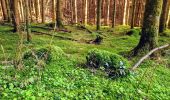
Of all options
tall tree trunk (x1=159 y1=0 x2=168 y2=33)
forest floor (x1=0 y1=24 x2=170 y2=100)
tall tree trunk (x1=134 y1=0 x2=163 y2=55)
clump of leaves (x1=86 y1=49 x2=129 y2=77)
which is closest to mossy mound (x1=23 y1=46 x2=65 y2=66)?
forest floor (x1=0 y1=24 x2=170 y2=100)

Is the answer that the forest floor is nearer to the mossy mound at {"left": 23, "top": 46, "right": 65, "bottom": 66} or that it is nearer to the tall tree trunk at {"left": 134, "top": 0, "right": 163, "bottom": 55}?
the mossy mound at {"left": 23, "top": 46, "right": 65, "bottom": 66}

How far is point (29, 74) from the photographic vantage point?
22.7 feet

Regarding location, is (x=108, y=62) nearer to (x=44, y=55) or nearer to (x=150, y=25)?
(x=44, y=55)

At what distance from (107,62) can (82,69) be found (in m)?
0.78

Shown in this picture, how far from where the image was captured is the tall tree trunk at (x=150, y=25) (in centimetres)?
1070

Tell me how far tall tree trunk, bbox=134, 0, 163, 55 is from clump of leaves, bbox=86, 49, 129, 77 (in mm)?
2857

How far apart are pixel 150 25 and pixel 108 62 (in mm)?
3457

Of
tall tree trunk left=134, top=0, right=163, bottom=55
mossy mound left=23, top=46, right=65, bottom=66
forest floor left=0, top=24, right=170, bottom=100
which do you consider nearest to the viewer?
forest floor left=0, top=24, right=170, bottom=100

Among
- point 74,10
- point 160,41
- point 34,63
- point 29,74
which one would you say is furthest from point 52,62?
point 74,10

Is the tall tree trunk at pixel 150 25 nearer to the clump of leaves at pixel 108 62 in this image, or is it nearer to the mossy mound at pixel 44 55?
the clump of leaves at pixel 108 62

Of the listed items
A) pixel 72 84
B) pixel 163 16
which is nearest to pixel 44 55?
pixel 72 84

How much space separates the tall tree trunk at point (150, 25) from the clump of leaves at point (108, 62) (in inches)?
112

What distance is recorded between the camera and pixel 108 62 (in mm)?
8172

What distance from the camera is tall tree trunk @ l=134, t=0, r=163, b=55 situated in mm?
10695
